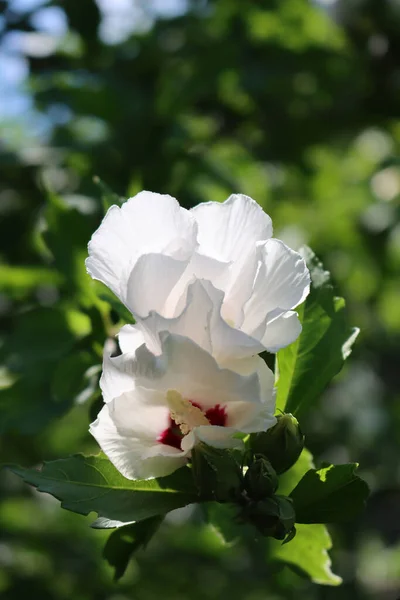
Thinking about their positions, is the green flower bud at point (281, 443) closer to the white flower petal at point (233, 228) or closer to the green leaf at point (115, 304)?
the white flower petal at point (233, 228)

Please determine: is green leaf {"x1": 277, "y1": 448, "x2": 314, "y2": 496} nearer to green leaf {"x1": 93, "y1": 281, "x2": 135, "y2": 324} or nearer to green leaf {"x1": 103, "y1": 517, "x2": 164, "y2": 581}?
green leaf {"x1": 103, "y1": 517, "x2": 164, "y2": 581}

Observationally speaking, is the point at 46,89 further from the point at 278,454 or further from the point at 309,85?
the point at 278,454

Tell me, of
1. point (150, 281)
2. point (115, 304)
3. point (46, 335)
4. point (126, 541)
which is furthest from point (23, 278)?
point (150, 281)

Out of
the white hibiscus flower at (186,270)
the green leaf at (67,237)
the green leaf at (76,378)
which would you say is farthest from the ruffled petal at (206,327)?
the green leaf at (67,237)

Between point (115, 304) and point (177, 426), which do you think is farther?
point (115, 304)

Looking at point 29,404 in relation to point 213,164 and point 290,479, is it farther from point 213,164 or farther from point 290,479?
point 213,164

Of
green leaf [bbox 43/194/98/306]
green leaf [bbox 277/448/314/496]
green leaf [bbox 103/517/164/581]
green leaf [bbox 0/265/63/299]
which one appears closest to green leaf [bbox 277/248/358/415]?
green leaf [bbox 277/448/314/496]
